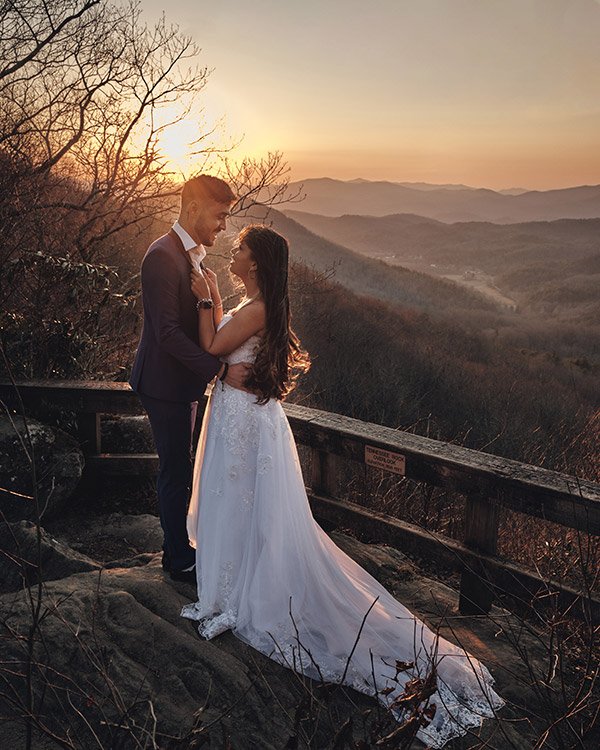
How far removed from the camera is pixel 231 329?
331 cm

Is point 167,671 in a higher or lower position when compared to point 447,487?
lower

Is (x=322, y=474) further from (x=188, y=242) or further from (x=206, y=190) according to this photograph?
(x=206, y=190)

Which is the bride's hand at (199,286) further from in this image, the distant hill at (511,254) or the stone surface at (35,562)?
the distant hill at (511,254)

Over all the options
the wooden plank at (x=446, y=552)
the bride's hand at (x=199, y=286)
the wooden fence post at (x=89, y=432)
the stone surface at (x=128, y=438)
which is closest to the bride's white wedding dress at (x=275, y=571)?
the bride's hand at (x=199, y=286)

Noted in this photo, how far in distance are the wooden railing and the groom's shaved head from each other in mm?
1514

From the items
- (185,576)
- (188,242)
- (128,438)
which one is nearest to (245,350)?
(188,242)

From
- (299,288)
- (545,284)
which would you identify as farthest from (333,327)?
(545,284)

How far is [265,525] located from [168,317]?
1.16 meters

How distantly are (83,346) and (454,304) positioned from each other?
260 ft

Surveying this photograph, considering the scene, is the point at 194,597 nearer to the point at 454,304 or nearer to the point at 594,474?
the point at 594,474

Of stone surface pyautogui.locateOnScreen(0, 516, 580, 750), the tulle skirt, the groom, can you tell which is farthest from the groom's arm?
stone surface pyautogui.locateOnScreen(0, 516, 580, 750)

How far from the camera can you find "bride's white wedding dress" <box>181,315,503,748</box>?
2.94 metres

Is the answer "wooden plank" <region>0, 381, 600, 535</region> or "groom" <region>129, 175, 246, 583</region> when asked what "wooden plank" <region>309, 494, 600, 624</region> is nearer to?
"wooden plank" <region>0, 381, 600, 535</region>

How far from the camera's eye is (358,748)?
3.84 feet
